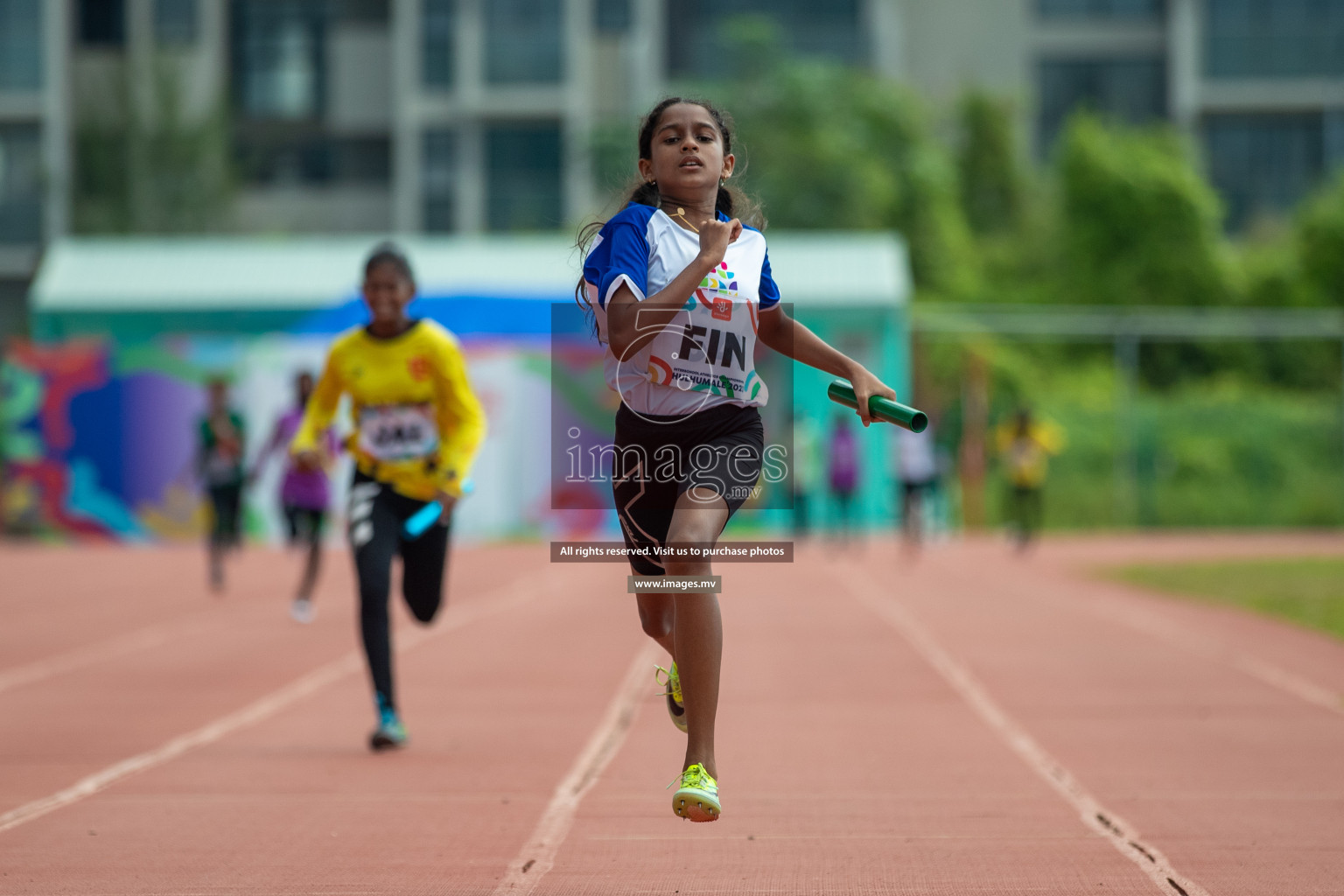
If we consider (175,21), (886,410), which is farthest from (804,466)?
(175,21)

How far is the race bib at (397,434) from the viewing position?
25.0 ft

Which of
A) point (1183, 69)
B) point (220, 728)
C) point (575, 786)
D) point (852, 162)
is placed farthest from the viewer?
point (1183, 69)

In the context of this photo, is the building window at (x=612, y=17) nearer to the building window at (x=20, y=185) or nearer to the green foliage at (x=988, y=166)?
the green foliage at (x=988, y=166)

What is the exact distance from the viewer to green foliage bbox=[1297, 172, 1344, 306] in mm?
37031

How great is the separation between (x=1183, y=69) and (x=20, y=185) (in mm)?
27349

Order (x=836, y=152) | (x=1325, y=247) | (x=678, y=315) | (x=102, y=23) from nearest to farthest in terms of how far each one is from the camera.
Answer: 1. (x=678, y=315)
2. (x=1325, y=247)
3. (x=836, y=152)
4. (x=102, y=23)

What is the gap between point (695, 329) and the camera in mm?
4746

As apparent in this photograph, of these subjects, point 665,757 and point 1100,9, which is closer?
point 665,757

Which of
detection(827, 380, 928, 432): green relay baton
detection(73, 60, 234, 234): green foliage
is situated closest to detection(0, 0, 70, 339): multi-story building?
detection(73, 60, 234, 234): green foliage

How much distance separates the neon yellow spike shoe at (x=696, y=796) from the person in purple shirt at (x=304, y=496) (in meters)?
9.03

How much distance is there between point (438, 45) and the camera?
1674 inches

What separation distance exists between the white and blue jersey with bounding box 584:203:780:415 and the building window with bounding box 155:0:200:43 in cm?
4154

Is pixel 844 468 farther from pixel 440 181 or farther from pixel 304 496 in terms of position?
pixel 440 181

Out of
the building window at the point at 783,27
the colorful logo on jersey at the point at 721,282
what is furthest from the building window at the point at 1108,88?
the colorful logo on jersey at the point at 721,282
